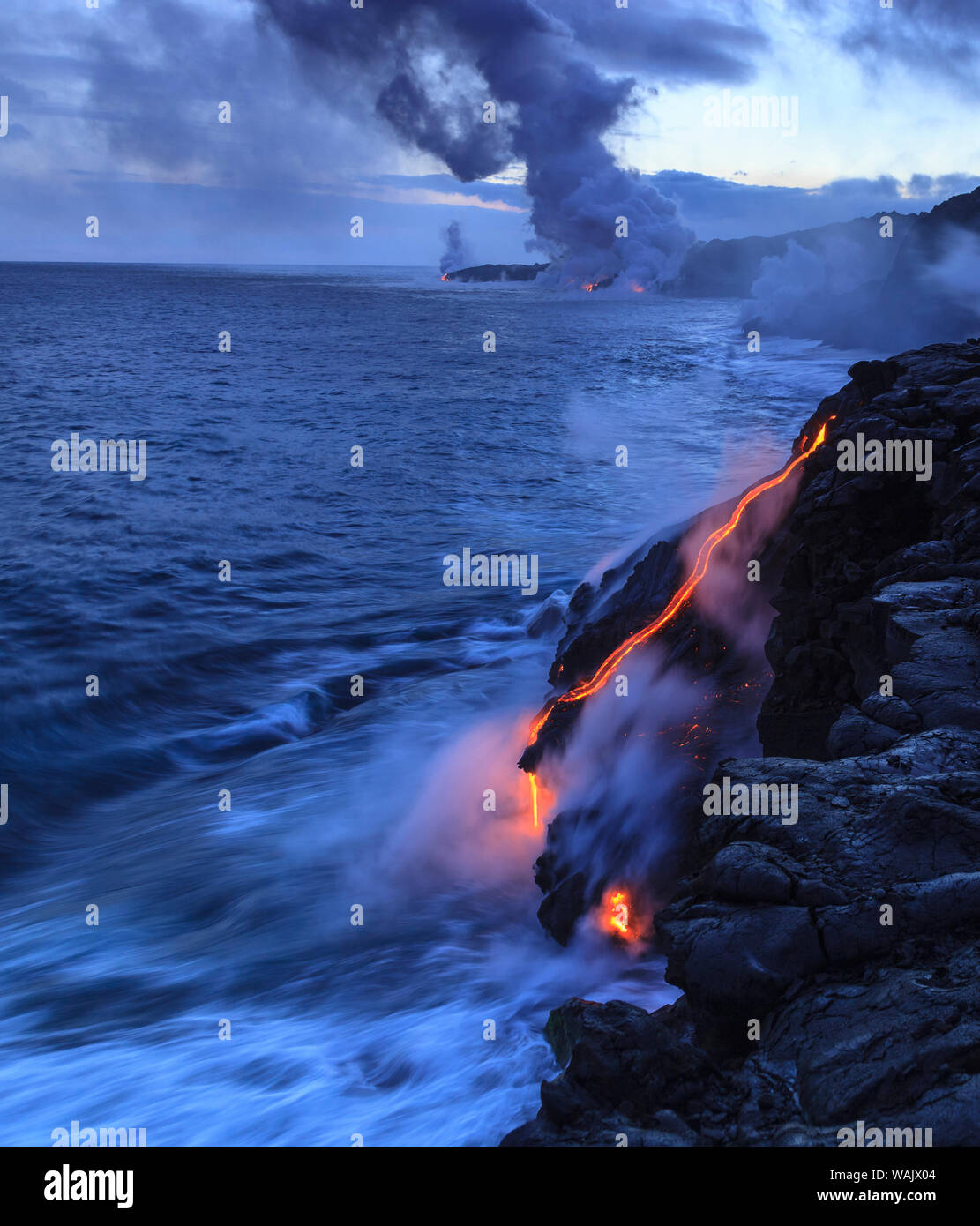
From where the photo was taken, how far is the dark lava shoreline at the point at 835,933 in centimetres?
367

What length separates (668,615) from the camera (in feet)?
33.1

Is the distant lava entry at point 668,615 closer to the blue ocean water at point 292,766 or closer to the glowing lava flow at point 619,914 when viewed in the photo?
the blue ocean water at point 292,766

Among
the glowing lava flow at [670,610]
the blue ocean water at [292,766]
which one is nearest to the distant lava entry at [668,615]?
the glowing lava flow at [670,610]

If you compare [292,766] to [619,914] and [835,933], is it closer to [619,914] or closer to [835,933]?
[619,914]

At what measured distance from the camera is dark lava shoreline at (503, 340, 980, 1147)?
367cm

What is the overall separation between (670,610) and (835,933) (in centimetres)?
613

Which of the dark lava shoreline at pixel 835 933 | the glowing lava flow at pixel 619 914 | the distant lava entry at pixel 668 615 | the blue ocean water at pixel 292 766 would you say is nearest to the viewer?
the dark lava shoreline at pixel 835 933

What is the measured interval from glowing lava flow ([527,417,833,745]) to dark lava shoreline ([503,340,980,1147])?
2.47 meters

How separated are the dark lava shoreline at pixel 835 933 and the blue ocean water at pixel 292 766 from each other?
1602 millimetres

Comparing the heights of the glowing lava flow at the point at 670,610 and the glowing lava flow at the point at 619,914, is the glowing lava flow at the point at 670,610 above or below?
above

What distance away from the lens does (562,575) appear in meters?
18.8

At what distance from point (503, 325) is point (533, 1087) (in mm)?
93093

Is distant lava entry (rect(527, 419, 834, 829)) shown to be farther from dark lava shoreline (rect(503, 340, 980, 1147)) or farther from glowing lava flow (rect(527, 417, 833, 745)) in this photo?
dark lava shoreline (rect(503, 340, 980, 1147))
